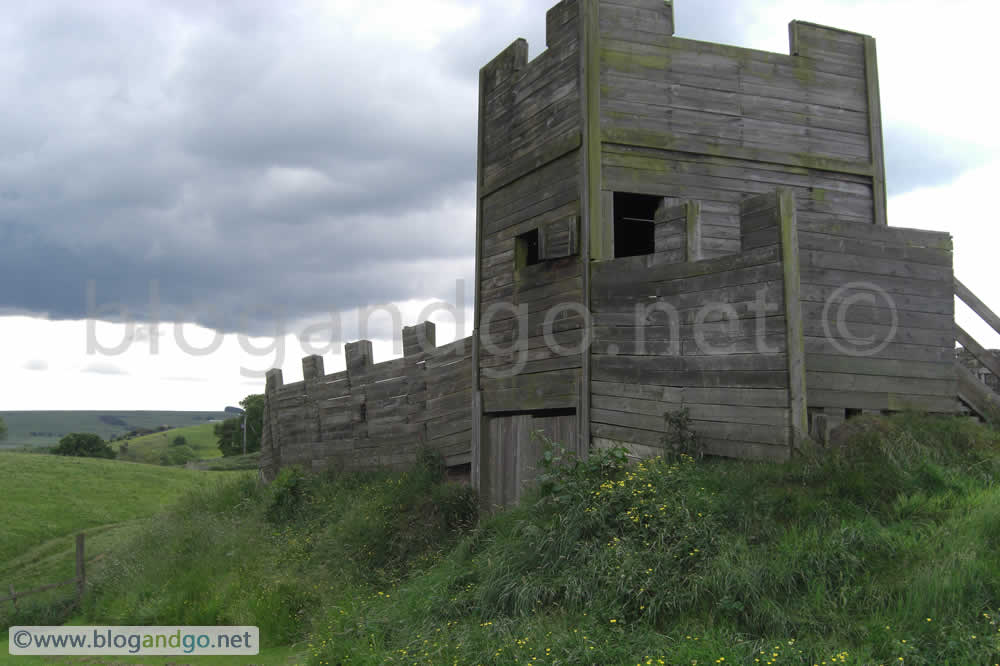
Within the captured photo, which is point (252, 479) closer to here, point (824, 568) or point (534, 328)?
point (534, 328)

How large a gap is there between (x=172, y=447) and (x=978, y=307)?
99.1 m

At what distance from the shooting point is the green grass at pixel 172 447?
81.2 meters

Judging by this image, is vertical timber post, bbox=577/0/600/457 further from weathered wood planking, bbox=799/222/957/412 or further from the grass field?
the grass field

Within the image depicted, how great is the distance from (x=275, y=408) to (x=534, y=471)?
1219 cm

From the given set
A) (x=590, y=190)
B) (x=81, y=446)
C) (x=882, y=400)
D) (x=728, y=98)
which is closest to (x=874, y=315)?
(x=882, y=400)

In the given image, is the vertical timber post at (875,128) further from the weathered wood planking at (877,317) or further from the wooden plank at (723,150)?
the weathered wood planking at (877,317)

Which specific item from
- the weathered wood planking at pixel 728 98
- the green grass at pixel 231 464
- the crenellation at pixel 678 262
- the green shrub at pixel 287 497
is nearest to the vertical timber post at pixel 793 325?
the crenellation at pixel 678 262

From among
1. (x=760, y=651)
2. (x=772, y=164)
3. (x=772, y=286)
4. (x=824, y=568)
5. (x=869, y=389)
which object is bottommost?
(x=760, y=651)

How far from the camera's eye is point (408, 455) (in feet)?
51.3

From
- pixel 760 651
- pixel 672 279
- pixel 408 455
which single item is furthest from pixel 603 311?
pixel 408 455

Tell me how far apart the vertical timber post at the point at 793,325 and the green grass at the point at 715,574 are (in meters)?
0.39

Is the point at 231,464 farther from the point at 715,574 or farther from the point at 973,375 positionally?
the point at 715,574

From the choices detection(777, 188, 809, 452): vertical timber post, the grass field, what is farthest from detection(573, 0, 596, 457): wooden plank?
the grass field

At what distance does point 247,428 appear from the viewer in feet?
269
